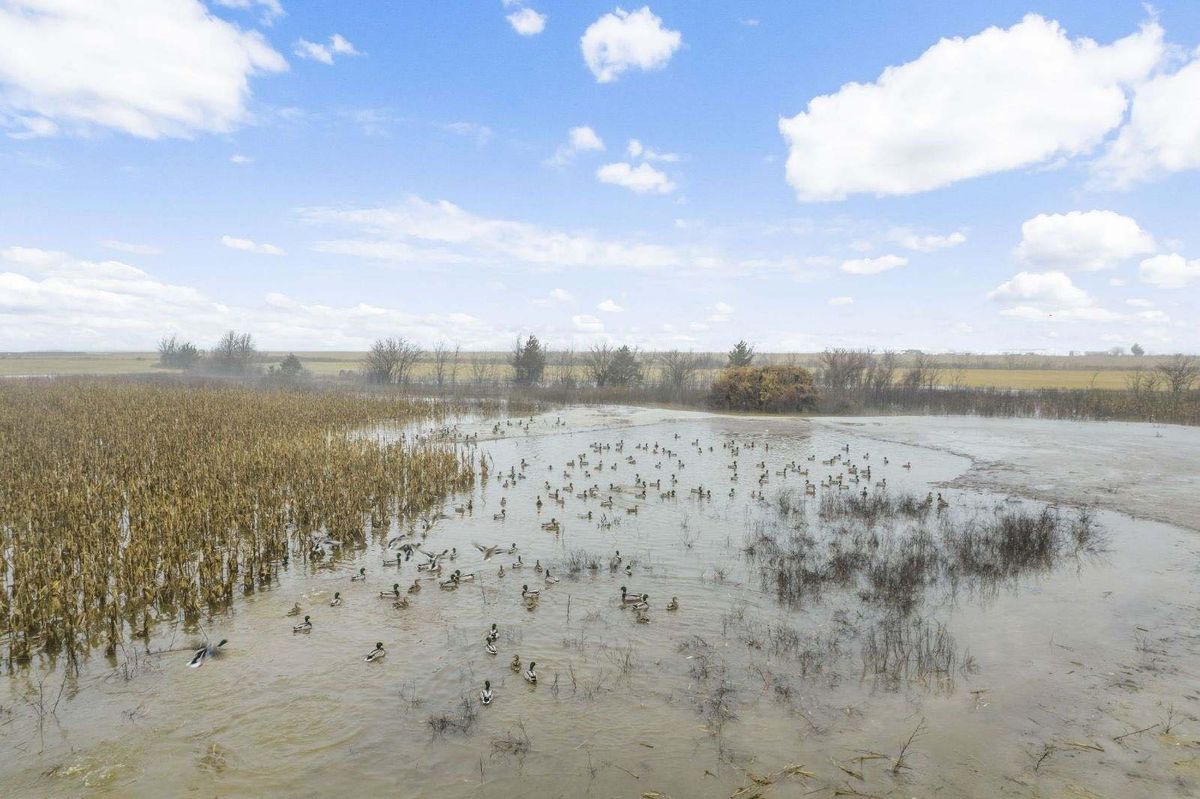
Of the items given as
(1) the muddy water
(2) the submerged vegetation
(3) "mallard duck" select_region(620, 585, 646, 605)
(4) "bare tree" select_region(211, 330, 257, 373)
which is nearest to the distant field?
(4) "bare tree" select_region(211, 330, 257, 373)

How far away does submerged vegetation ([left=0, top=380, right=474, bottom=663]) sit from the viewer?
926cm

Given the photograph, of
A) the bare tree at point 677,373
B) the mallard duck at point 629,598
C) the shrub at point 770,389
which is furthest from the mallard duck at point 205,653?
the bare tree at point 677,373

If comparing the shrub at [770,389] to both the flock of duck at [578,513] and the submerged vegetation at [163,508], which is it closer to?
the flock of duck at [578,513]

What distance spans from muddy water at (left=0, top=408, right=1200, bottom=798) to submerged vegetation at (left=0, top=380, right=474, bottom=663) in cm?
92

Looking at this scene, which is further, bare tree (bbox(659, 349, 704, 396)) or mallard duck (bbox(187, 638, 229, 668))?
bare tree (bbox(659, 349, 704, 396))

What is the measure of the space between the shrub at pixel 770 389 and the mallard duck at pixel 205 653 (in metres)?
45.1

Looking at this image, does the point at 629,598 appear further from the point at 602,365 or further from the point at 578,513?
the point at 602,365

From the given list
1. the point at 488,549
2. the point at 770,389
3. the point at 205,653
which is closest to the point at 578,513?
the point at 488,549

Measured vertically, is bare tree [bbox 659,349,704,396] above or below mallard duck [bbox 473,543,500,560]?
above

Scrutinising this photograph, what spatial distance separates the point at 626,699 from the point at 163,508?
11150mm

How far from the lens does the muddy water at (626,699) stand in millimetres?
6211

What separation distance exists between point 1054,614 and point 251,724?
40.9ft

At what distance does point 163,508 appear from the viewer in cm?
1288

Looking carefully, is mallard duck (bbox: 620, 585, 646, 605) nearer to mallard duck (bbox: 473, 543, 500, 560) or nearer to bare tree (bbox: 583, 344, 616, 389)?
mallard duck (bbox: 473, 543, 500, 560)
